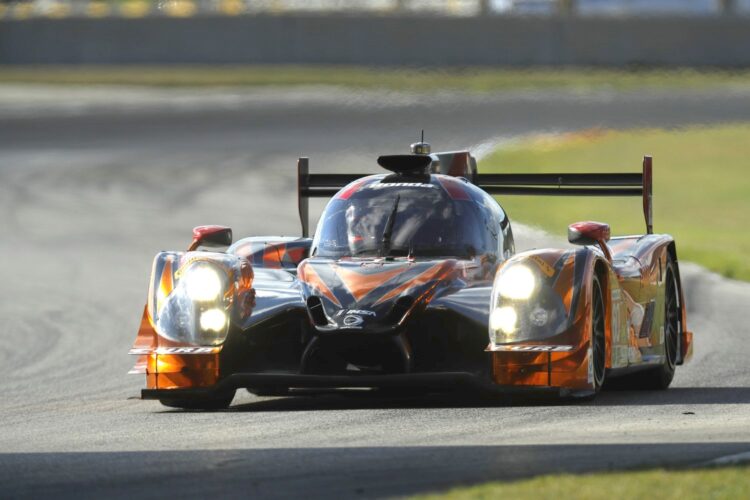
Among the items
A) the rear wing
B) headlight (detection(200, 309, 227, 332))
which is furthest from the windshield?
the rear wing

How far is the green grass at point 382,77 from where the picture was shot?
36.1m

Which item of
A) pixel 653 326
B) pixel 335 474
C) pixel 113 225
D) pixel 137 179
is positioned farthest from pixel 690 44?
pixel 335 474

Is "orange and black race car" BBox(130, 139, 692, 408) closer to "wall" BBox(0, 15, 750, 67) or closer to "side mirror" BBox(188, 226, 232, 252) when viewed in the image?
"side mirror" BBox(188, 226, 232, 252)

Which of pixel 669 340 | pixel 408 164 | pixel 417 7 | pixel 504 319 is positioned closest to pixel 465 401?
pixel 504 319

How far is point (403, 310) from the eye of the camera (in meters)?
9.34

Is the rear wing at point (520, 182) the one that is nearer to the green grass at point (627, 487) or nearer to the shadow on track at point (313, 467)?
the shadow on track at point (313, 467)

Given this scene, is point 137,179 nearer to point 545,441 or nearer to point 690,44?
point 690,44

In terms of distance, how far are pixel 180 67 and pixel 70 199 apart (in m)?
17.8

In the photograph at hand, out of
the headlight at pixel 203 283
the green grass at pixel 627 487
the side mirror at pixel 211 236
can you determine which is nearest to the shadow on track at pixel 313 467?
the green grass at pixel 627 487

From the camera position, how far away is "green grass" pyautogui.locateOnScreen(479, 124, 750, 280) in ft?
74.8

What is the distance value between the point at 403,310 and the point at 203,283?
1.29 meters

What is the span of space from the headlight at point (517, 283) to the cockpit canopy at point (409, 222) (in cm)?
90

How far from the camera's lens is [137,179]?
2716cm

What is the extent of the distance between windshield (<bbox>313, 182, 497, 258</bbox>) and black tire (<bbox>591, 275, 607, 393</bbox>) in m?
0.90
